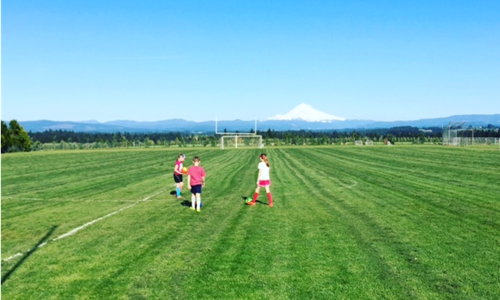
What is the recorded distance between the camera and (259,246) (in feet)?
39.8

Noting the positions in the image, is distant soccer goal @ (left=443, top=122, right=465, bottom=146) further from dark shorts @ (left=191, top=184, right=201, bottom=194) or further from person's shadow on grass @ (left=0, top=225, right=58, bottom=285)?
person's shadow on grass @ (left=0, top=225, right=58, bottom=285)

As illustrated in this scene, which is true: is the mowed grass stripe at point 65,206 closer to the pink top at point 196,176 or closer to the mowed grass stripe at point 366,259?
the pink top at point 196,176

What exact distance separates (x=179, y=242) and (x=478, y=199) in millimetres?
12477

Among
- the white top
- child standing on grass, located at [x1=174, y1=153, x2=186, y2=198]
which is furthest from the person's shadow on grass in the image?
the white top

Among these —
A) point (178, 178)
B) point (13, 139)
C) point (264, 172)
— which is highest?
point (264, 172)

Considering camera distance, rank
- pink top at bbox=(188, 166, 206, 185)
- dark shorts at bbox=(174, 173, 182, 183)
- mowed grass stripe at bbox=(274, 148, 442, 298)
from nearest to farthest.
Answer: mowed grass stripe at bbox=(274, 148, 442, 298) < pink top at bbox=(188, 166, 206, 185) < dark shorts at bbox=(174, 173, 182, 183)

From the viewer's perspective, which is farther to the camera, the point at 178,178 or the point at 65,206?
the point at 178,178

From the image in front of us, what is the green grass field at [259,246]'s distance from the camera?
8.96 m

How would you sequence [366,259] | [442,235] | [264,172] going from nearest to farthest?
1. [366,259]
2. [442,235]
3. [264,172]

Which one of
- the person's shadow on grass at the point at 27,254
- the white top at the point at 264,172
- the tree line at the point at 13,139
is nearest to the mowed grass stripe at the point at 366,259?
the white top at the point at 264,172

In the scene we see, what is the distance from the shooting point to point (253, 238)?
→ 1310 centimetres

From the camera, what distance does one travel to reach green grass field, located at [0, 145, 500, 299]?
8961mm

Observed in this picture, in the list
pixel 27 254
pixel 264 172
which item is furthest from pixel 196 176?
pixel 27 254

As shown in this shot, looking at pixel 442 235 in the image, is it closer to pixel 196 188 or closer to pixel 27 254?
pixel 196 188
